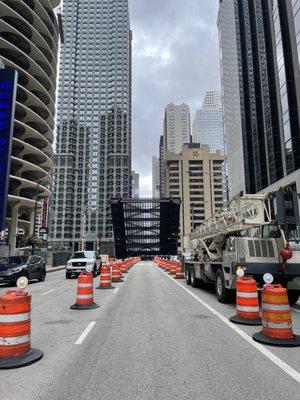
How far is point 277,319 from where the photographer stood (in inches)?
270

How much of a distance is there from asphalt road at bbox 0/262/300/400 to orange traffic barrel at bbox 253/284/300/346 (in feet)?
1.06

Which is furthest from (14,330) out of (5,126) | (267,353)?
(5,126)

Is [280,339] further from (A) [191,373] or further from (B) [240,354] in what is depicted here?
(A) [191,373]

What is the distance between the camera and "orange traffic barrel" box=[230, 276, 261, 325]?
8.55 metres

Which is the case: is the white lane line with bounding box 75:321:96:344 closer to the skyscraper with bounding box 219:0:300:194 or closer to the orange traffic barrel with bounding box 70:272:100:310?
the orange traffic barrel with bounding box 70:272:100:310

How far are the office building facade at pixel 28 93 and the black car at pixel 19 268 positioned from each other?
108ft

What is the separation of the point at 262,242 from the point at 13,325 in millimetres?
8106

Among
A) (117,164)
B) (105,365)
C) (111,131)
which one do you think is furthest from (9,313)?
(111,131)

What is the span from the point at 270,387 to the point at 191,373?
44.2 inches

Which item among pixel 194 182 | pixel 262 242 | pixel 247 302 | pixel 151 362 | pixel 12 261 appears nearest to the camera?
pixel 151 362

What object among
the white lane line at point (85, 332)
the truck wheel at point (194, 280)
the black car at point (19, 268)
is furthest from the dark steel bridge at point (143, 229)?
the white lane line at point (85, 332)

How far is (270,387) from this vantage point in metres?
4.80

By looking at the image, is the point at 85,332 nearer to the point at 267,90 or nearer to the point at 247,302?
the point at 247,302

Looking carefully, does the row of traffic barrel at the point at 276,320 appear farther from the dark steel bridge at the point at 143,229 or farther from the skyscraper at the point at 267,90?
the dark steel bridge at the point at 143,229
